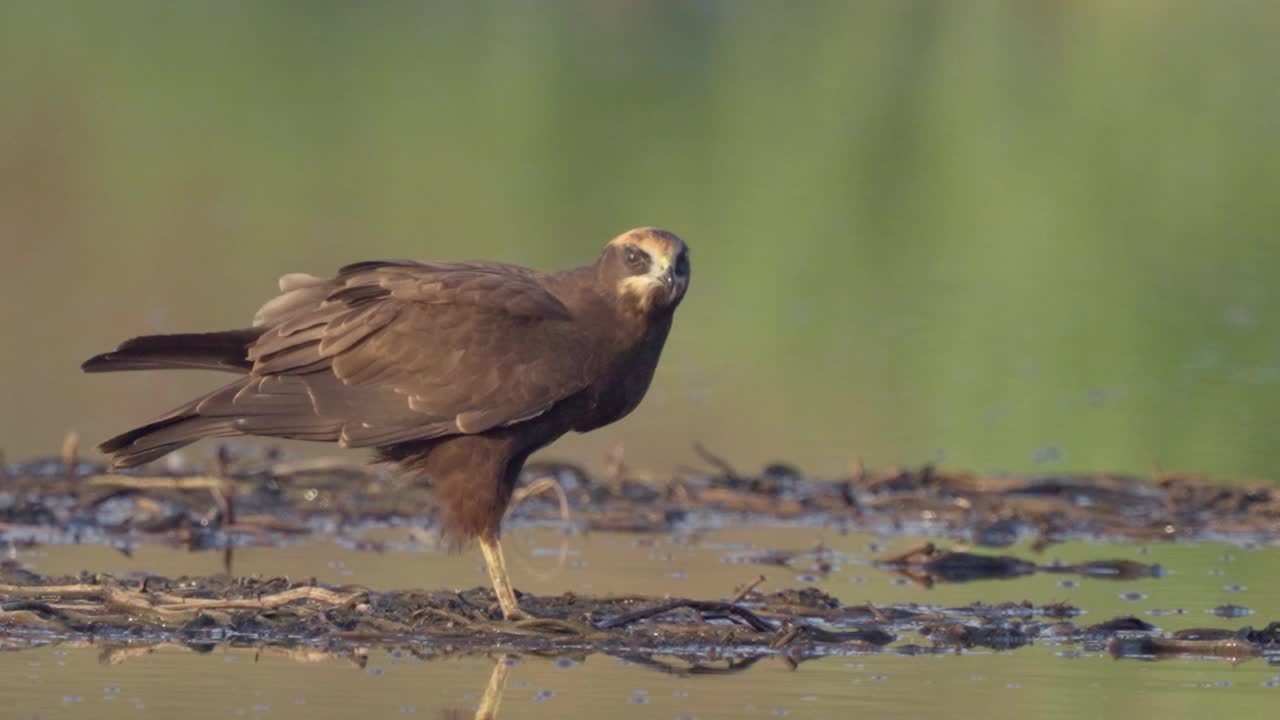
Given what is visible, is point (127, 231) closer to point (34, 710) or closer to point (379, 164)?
point (379, 164)

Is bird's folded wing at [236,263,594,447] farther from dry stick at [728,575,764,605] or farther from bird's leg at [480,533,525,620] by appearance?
dry stick at [728,575,764,605]

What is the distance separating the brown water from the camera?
6.08 meters

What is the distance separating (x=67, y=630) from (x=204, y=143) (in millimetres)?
18495

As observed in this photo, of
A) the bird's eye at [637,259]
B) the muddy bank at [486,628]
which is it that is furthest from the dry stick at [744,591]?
the bird's eye at [637,259]

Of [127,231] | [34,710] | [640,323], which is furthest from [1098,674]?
[127,231]

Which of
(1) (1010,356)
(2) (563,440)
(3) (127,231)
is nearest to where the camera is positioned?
(2) (563,440)

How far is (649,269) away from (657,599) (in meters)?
1.02

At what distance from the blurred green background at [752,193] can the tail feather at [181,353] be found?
12.7 ft

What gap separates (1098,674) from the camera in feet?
21.9

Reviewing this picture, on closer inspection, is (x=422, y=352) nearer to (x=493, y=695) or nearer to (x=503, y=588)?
(x=503, y=588)

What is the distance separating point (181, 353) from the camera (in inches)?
303

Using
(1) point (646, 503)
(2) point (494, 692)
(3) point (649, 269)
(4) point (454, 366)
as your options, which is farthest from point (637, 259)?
(1) point (646, 503)

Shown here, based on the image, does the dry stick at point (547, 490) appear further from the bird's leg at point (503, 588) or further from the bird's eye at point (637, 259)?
the bird's eye at point (637, 259)

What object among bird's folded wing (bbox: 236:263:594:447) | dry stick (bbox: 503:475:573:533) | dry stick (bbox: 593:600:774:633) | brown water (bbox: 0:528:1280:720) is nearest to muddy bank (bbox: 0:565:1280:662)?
dry stick (bbox: 593:600:774:633)
